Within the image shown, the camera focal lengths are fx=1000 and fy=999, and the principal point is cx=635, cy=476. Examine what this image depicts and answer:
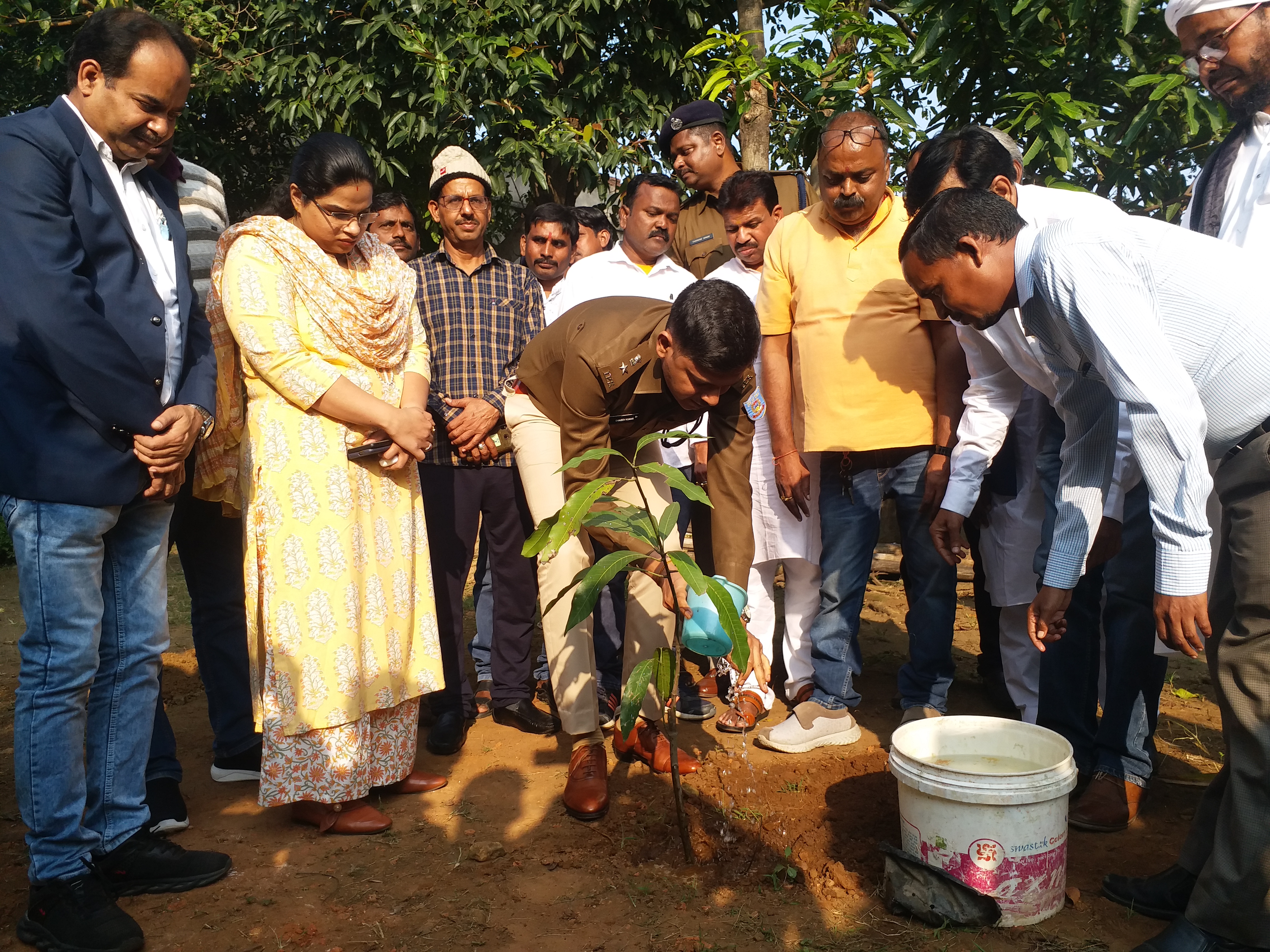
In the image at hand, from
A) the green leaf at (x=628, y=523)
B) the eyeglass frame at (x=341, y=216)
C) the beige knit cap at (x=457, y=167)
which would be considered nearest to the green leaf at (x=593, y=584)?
the green leaf at (x=628, y=523)

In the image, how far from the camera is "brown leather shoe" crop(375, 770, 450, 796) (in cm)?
332

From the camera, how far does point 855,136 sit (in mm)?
3387

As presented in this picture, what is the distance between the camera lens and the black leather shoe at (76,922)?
2.38 metres

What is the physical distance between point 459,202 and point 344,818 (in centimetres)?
232

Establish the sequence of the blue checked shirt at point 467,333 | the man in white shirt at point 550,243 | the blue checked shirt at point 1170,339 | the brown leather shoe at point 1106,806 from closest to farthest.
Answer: the blue checked shirt at point 1170,339 < the brown leather shoe at point 1106,806 < the blue checked shirt at point 467,333 < the man in white shirt at point 550,243

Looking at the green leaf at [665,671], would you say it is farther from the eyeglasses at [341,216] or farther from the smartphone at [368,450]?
the eyeglasses at [341,216]

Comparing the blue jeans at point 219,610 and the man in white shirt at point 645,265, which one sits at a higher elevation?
the man in white shirt at point 645,265

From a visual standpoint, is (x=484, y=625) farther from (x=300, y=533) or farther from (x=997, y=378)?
(x=997, y=378)

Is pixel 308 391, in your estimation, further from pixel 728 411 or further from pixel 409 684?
pixel 728 411

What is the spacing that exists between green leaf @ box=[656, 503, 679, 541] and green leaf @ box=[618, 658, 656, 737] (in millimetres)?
345

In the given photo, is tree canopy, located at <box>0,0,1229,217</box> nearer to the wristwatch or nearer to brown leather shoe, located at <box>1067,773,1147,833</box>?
brown leather shoe, located at <box>1067,773,1147,833</box>

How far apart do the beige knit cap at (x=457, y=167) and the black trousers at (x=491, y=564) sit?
1.22 meters

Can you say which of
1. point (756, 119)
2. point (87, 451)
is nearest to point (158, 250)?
point (87, 451)

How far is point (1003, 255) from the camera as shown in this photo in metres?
2.35
